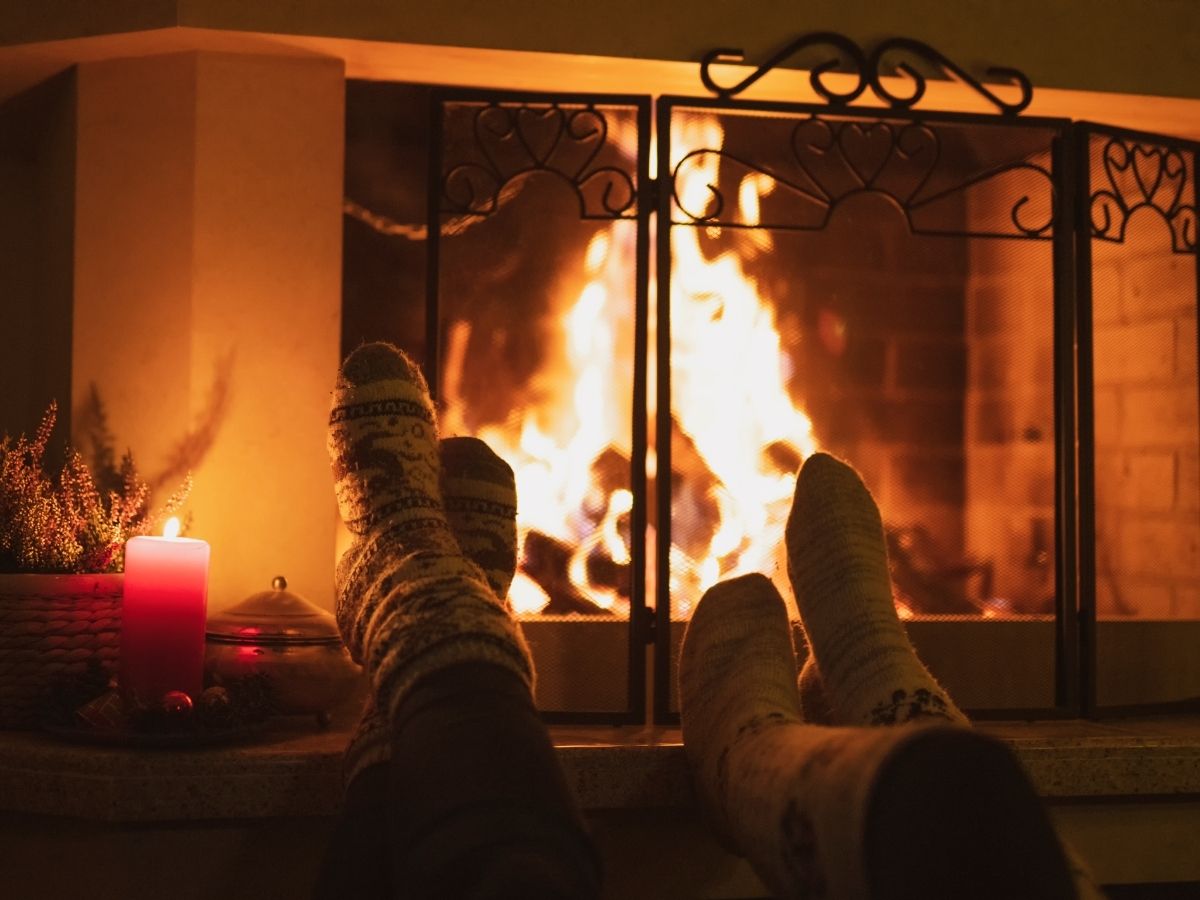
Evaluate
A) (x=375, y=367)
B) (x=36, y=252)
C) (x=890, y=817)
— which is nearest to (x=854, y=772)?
(x=890, y=817)

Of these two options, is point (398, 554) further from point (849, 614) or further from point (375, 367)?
point (849, 614)

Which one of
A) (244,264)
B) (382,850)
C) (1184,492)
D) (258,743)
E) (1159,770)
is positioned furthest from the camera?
(1184,492)

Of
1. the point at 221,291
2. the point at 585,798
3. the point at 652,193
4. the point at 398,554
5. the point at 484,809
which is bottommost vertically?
the point at 585,798

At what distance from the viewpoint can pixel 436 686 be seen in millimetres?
821

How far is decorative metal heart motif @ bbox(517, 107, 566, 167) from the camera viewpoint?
4.69 feet

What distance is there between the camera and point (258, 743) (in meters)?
1.18

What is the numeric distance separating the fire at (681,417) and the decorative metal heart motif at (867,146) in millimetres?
120

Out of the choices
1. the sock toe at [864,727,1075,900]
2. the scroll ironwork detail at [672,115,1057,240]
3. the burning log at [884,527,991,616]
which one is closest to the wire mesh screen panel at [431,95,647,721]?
the scroll ironwork detail at [672,115,1057,240]

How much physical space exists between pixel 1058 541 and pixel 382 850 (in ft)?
3.01

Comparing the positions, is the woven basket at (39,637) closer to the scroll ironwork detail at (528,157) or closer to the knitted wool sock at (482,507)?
the knitted wool sock at (482,507)

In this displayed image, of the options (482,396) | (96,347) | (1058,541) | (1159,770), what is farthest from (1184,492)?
(96,347)

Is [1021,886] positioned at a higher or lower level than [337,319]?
lower

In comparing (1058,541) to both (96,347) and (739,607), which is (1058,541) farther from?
(96,347)

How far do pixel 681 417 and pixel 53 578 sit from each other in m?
0.69
